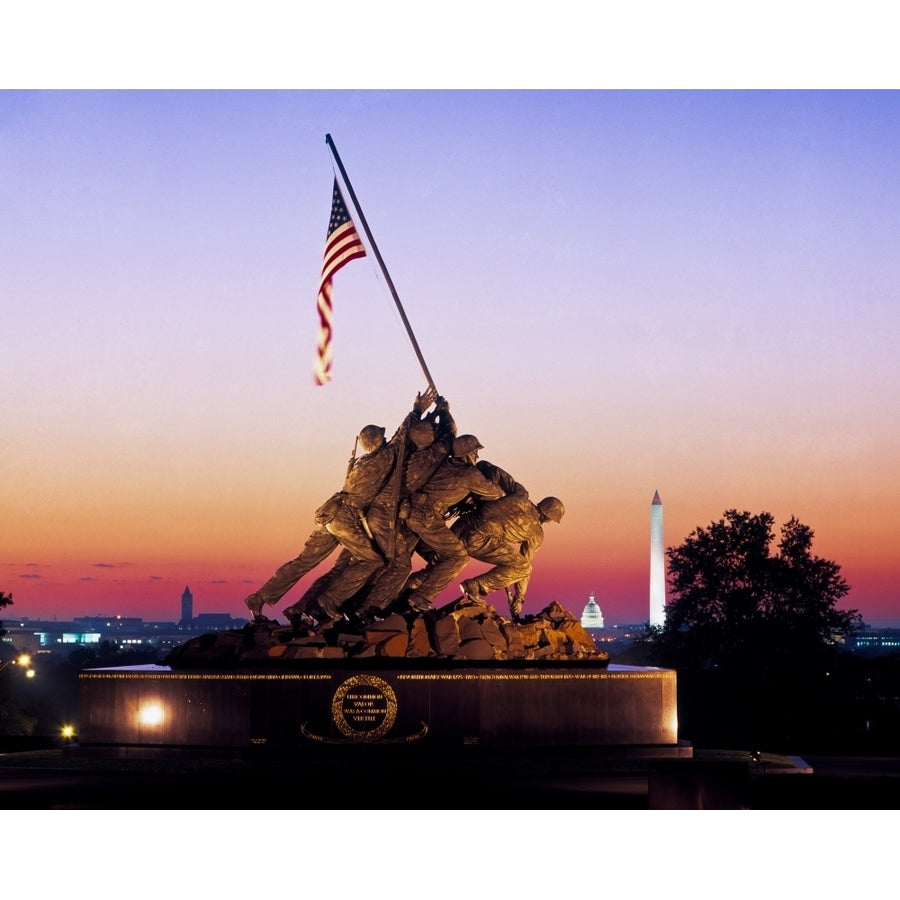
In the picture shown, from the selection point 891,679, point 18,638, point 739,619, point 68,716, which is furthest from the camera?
point 18,638

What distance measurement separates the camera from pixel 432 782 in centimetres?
1614

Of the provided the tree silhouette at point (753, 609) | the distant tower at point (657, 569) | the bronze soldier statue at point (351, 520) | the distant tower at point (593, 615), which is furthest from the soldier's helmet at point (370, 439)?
the distant tower at point (593, 615)

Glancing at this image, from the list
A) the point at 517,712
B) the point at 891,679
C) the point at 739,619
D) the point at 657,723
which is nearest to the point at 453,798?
the point at 517,712

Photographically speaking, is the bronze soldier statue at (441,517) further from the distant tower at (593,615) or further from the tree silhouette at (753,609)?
the distant tower at (593,615)

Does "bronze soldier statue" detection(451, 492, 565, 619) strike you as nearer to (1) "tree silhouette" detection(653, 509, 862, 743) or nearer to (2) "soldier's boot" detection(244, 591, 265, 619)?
(2) "soldier's boot" detection(244, 591, 265, 619)

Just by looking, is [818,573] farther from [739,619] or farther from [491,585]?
[491,585]

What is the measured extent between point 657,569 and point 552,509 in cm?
6016

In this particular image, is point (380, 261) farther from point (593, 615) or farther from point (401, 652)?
point (593, 615)

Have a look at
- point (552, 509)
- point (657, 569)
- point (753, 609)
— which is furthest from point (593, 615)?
point (552, 509)

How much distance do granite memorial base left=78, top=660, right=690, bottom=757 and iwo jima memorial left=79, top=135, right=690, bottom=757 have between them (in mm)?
16

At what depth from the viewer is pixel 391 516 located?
19.6 metres

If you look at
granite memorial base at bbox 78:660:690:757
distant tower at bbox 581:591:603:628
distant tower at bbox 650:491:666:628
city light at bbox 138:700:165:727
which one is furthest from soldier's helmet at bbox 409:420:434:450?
distant tower at bbox 581:591:603:628

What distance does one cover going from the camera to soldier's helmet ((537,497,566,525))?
2025 cm

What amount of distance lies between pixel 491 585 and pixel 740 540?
24544 millimetres
